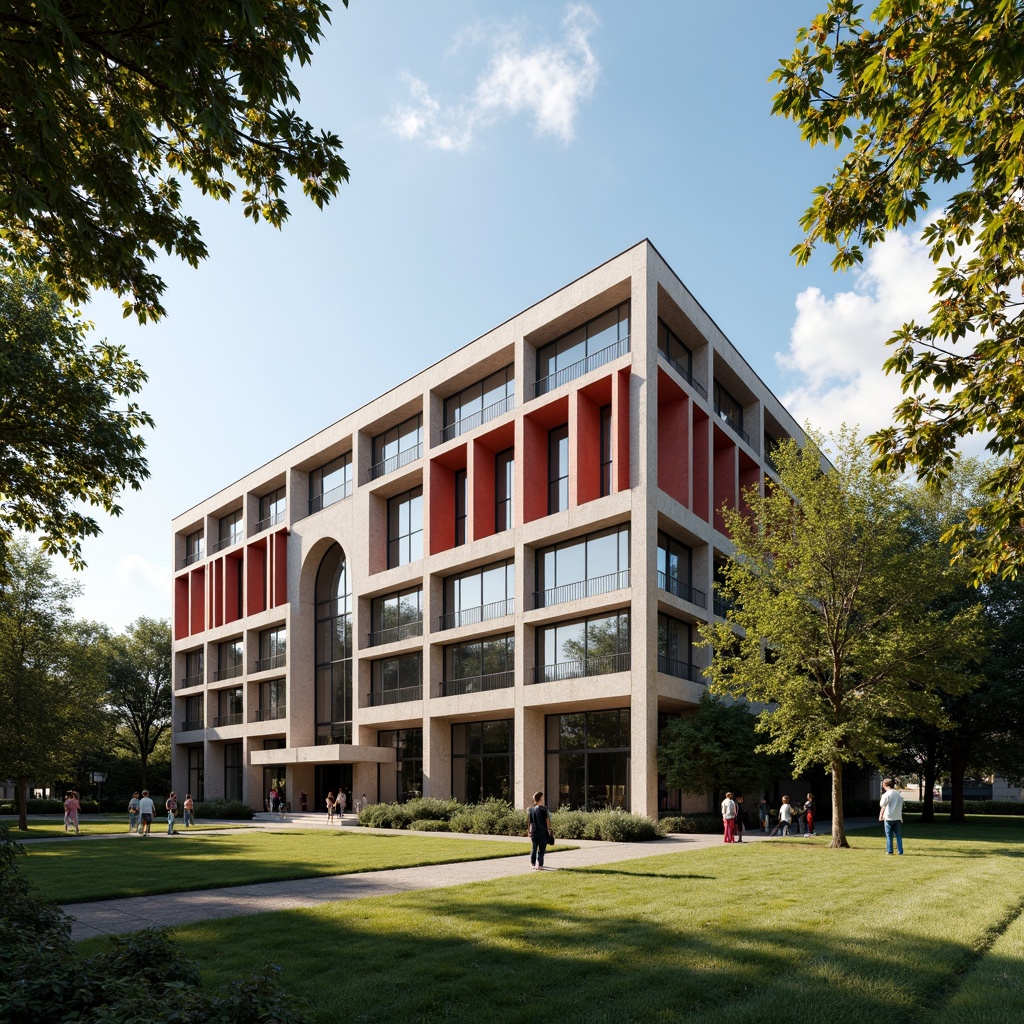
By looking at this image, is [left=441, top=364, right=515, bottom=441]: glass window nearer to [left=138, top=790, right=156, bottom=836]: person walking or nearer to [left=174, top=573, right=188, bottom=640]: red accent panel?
[left=138, top=790, right=156, bottom=836]: person walking

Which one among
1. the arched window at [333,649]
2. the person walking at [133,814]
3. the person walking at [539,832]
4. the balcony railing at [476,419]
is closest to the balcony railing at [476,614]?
the balcony railing at [476,419]

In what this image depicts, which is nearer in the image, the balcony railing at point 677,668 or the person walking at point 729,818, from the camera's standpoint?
the person walking at point 729,818

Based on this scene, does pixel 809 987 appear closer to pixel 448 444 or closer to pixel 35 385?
pixel 35 385

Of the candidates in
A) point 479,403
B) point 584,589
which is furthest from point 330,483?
point 584,589

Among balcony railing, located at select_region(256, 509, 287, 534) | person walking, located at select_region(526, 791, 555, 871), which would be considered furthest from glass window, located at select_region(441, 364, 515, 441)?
person walking, located at select_region(526, 791, 555, 871)

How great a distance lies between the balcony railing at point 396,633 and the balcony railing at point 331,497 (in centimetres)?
805

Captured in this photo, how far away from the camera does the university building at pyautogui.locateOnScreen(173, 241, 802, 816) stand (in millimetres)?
32719

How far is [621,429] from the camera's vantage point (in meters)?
32.5

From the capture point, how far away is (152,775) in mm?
72188

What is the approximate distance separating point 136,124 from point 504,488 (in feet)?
104

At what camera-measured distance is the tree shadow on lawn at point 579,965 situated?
7441 millimetres

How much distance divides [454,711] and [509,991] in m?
30.2

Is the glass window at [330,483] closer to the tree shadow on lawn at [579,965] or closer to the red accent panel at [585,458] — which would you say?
the red accent panel at [585,458]

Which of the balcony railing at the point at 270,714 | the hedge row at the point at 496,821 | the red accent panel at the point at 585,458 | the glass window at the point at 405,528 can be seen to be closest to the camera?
the hedge row at the point at 496,821
